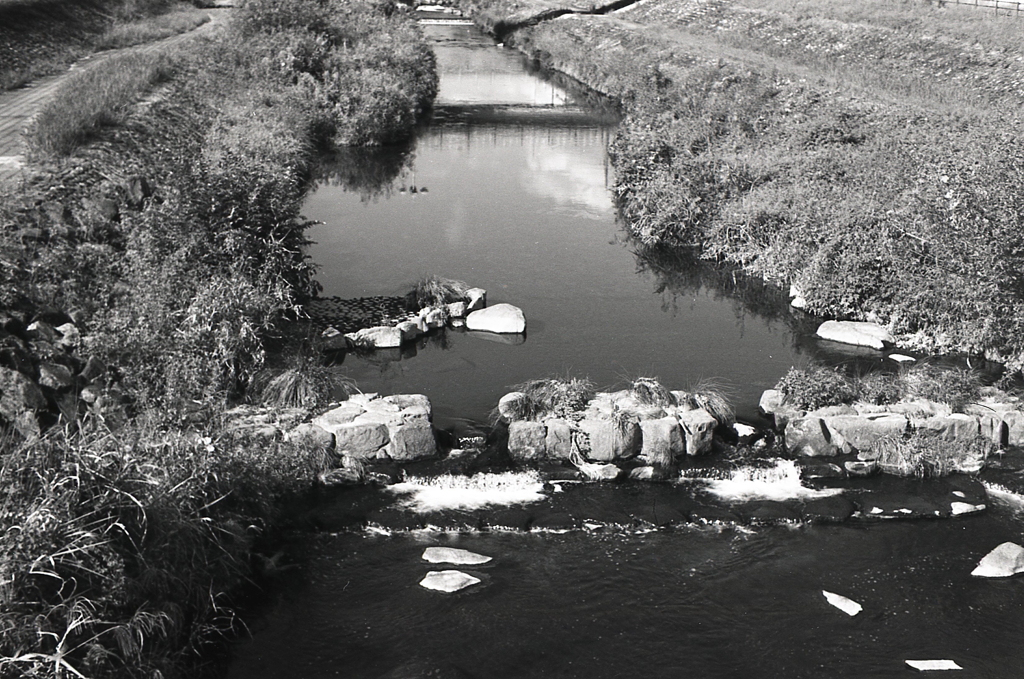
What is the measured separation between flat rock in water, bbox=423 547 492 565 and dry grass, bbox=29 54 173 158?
1540 cm

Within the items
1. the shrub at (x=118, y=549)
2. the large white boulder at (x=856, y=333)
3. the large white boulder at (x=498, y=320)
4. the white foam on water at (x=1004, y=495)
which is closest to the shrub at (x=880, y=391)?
the white foam on water at (x=1004, y=495)

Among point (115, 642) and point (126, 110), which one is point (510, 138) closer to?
point (126, 110)

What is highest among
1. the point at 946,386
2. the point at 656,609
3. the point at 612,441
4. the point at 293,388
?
the point at 946,386

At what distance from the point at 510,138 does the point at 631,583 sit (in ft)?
103

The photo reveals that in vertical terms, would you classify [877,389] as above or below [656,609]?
above

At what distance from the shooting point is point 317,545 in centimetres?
Result: 1502

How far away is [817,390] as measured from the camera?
18688mm

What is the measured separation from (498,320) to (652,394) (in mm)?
5459

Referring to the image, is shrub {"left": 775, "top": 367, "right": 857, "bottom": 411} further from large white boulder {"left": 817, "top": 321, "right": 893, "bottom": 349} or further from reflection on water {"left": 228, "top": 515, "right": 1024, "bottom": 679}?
large white boulder {"left": 817, "top": 321, "right": 893, "bottom": 349}

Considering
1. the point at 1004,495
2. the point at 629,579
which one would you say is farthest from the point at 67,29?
the point at 1004,495

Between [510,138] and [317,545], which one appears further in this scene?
[510,138]

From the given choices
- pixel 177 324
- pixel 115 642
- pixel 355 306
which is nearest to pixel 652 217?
pixel 355 306

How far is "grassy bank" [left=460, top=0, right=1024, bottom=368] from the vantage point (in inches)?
877

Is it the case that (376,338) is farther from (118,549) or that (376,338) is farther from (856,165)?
(856,165)
